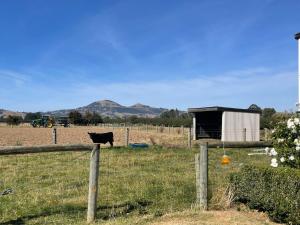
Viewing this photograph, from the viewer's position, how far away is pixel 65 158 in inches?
568

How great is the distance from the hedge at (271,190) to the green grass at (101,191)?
50 cm

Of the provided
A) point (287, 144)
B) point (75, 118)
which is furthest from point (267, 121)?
point (75, 118)

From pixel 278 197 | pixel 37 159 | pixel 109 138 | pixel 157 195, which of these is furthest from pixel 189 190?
pixel 109 138

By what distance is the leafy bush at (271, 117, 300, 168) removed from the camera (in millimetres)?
7949

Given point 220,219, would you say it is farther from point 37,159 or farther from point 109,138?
point 109,138

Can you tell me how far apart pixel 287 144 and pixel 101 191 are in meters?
4.02

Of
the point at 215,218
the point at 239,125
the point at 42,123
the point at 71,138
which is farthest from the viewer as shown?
the point at 42,123

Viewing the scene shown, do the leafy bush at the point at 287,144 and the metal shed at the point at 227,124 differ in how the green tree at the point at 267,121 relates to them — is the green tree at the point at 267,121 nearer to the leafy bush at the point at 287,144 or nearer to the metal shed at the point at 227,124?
Result: the leafy bush at the point at 287,144

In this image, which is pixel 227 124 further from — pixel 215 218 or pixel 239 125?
pixel 215 218

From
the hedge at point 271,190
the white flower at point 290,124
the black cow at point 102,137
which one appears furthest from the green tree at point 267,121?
the black cow at point 102,137

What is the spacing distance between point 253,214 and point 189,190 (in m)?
1.99

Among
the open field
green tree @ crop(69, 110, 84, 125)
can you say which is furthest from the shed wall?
green tree @ crop(69, 110, 84, 125)

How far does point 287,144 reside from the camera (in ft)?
26.9

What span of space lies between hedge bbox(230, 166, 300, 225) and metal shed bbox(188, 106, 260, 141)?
21465mm
